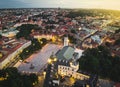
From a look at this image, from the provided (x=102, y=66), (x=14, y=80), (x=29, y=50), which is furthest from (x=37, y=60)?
(x=14, y=80)

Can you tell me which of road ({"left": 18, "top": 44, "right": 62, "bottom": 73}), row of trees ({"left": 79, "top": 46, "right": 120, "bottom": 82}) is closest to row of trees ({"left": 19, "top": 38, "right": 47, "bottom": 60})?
road ({"left": 18, "top": 44, "right": 62, "bottom": 73})

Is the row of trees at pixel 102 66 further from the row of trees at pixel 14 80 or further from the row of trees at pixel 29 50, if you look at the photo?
the row of trees at pixel 29 50

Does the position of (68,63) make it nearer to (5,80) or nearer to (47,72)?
(47,72)

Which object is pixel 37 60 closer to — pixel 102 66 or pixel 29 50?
pixel 29 50

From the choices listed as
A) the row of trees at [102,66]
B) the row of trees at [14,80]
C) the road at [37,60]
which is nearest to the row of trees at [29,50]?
the road at [37,60]

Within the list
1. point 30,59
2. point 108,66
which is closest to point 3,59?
point 30,59

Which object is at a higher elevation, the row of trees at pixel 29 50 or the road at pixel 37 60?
the row of trees at pixel 29 50
